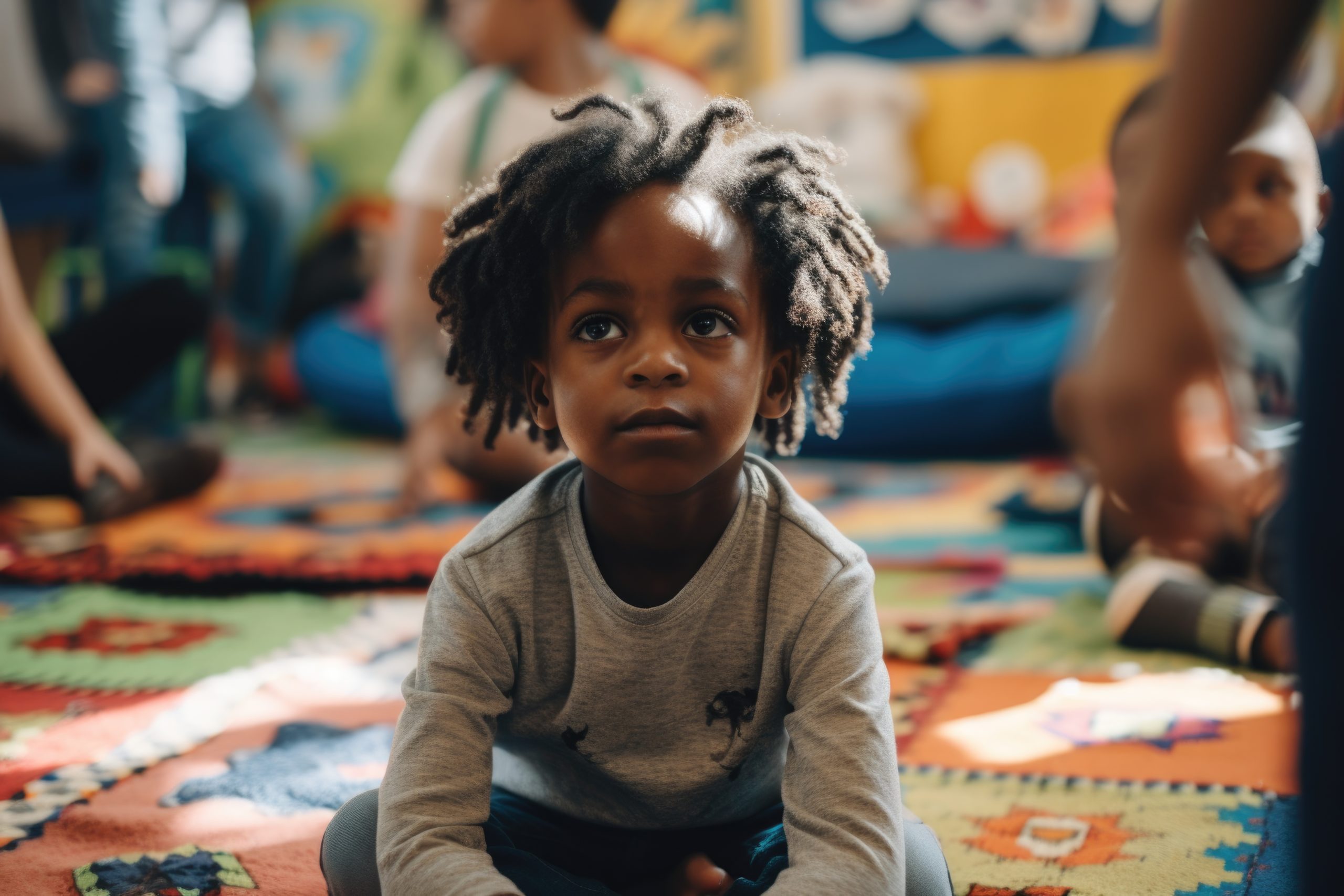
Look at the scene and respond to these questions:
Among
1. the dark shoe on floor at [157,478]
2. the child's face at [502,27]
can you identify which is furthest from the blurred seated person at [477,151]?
the dark shoe on floor at [157,478]

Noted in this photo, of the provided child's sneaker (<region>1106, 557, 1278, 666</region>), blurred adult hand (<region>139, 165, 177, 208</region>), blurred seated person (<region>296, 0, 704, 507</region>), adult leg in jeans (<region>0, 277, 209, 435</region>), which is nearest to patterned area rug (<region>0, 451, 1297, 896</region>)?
child's sneaker (<region>1106, 557, 1278, 666</region>)

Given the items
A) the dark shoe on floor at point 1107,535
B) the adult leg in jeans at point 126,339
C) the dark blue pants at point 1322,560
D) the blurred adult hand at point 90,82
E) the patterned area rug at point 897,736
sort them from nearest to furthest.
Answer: the dark blue pants at point 1322,560 → the patterned area rug at point 897,736 → the dark shoe on floor at point 1107,535 → the adult leg in jeans at point 126,339 → the blurred adult hand at point 90,82

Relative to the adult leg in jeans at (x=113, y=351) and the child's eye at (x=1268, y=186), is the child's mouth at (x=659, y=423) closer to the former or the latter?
the child's eye at (x=1268, y=186)

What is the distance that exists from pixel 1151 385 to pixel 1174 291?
0.13 feet

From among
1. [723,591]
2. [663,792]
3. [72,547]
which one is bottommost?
[72,547]

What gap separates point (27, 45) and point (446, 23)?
57.1 inches

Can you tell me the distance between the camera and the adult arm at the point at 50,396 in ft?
6.61

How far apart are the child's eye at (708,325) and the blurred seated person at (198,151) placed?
2.03 meters

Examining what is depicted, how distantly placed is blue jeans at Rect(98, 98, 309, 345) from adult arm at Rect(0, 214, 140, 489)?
66 centimetres

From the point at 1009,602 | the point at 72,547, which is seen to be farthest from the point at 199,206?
the point at 1009,602

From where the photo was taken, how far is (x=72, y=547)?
1.92 metres

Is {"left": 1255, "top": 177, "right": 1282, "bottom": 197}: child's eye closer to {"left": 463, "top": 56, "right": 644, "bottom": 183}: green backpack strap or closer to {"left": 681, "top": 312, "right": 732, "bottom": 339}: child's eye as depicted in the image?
{"left": 681, "top": 312, "right": 732, "bottom": 339}: child's eye

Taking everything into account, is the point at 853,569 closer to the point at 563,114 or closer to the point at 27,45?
the point at 563,114

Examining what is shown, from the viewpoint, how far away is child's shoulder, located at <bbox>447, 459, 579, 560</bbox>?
80cm
